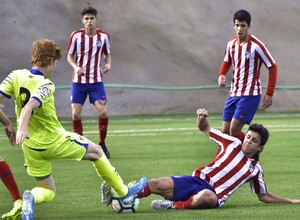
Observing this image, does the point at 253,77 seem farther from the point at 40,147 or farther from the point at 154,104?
the point at 154,104

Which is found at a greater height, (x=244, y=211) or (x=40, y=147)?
(x=40, y=147)

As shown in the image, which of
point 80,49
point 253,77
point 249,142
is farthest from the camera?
point 80,49

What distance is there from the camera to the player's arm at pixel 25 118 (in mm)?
6969

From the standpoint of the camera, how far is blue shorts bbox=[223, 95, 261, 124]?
37.0 ft

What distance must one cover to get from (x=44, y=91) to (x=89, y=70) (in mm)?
6643

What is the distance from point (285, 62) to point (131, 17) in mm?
3703

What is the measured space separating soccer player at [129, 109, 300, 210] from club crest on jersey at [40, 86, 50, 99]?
53.2 inches

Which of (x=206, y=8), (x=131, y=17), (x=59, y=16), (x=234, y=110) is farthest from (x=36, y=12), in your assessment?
(x=234, y=110)

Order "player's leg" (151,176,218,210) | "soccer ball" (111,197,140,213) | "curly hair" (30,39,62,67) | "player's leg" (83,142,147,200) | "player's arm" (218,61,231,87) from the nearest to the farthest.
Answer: "curly hair" (30,39,62,67), "player's leg" (83,142,147,200), "soccer ball" (111,197,140,213), "player's leg" (151,176,218,210), "player's arm" (218,61,231,87)

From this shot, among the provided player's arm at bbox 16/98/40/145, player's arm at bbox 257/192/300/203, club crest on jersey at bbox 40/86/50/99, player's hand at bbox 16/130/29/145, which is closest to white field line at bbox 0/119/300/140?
player's arm at bbox 257/192/300/203

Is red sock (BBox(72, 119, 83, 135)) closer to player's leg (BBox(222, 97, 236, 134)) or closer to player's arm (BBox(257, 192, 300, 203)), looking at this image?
player's leg (BBox(222, 97, 236, 134))

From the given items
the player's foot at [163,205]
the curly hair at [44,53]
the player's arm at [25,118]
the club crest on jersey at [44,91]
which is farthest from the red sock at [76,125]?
the player's arm at [25,118]

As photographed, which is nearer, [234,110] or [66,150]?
[66,150]

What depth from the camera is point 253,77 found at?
11414 mm
